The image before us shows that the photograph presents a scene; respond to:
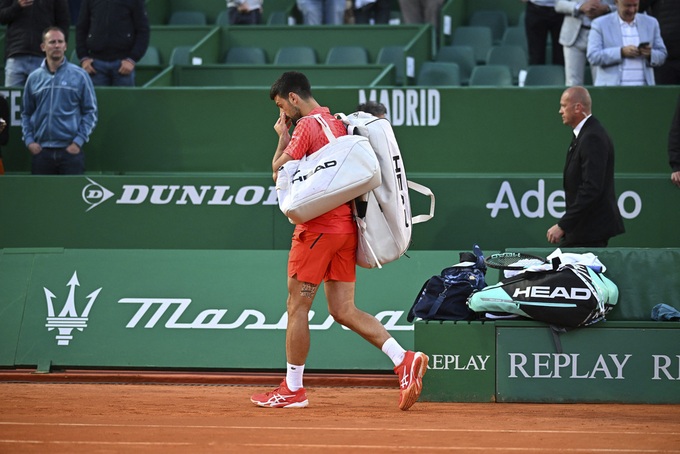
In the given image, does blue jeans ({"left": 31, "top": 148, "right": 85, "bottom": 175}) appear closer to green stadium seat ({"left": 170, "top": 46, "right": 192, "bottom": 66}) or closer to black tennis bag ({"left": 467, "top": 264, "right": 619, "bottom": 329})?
green stadium seat ({"left": 170, "top": 46, "right": 192, "bottom": 66})

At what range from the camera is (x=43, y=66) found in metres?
10.9

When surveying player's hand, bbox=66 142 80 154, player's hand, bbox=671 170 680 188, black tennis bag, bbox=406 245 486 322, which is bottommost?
black tennis bag, bbox=406 245 486 322

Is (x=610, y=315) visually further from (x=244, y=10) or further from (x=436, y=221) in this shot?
(x=244, y=10)

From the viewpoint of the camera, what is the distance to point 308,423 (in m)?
6.43

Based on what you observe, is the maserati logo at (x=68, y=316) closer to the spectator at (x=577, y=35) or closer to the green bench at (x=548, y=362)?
the green bench at (x=548, y=362)

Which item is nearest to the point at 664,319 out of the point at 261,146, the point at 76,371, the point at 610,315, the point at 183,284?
the point at 610,315

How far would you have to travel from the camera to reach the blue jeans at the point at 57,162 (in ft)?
35.0

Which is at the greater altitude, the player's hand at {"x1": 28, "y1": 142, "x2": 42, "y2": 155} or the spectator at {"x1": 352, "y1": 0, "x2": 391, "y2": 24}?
the spectator at {"x1": 352, "y1": 0, "x2": 391, "y2": 24}

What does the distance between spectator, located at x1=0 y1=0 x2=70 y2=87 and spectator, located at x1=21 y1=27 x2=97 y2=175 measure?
1466 mm

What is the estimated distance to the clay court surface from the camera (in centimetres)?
562

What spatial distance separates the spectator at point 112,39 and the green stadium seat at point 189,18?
390 centimetres

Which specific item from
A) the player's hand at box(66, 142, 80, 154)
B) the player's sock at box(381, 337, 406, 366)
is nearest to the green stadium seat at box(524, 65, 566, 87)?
the player's hand at box(66, 142, 80, 154)

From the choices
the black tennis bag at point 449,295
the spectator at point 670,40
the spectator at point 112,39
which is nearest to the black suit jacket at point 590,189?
the black tennis bag at point 449,295

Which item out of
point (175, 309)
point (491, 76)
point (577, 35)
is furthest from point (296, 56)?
point (175, 309)
